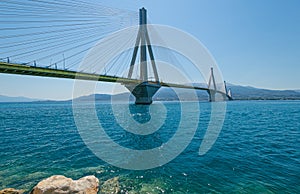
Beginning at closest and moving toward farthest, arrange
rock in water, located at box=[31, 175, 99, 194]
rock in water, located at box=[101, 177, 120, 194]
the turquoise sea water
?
1. rock in water, located at box=[31, 175, 99, 194]
2. rock in water, located at box=[101, 177, 120, 194]
3. the turquoise sea water

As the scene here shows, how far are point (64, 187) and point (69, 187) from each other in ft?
0.45

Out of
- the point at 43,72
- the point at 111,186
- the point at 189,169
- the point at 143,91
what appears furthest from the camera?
the point at 143,91

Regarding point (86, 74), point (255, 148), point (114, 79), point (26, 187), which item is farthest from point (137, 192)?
point (114, 79)

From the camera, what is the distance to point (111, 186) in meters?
6.25

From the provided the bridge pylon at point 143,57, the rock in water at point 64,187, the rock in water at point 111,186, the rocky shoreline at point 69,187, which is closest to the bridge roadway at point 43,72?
the bridge pylon at point 143,57

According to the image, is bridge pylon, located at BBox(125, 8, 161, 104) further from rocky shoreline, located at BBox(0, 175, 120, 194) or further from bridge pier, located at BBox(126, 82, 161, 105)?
rocky shoreline, located at BBox(0, 175, 120, 194)

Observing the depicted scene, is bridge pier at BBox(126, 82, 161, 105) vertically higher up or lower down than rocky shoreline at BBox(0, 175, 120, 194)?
higher up

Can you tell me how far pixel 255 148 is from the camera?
10570 millimetres

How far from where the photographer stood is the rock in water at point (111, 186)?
591 cm

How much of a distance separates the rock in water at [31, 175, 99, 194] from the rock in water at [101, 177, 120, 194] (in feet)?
1.26

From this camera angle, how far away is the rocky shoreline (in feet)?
16.4

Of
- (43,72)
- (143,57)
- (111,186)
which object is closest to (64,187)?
(111,186)

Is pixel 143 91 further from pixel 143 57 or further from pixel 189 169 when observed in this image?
pixel 189 169

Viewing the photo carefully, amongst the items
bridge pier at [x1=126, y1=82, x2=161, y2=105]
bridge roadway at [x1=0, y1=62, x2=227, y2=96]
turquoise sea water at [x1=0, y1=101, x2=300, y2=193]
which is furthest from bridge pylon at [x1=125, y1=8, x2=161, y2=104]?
turquoise sea water at [x1=0, y1=101, x2=300, y2=193]
